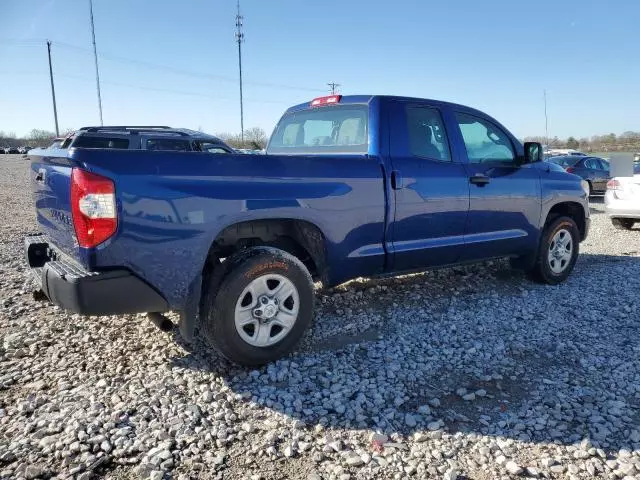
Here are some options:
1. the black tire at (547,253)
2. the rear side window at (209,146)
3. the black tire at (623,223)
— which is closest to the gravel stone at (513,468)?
the black tire at (547,253)

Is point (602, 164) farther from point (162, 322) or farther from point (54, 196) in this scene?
point (54, 196)

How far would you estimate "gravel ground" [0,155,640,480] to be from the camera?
2.53m

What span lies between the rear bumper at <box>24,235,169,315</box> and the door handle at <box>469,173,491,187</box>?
9.88ft

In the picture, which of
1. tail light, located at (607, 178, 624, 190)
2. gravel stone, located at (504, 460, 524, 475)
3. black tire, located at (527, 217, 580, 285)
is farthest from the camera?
tail light, located at (607, 178, 624, 190)

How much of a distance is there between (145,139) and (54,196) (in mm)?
9116

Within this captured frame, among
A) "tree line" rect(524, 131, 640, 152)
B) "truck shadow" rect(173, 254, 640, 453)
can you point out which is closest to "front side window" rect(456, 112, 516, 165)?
"truck shadow" rect(173, 254, 640, 453)

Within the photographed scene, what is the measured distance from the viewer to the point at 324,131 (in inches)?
193

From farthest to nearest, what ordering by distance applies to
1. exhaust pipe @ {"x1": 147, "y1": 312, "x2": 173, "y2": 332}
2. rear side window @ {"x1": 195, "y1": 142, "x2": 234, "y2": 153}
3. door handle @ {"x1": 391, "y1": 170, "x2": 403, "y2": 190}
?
1. rear side window @ {"x1": 195, "y1": 142, "x2": 234, "y2": 153}
2. door handle @ {"x1": 391, "y1": 170, "x2": 403, "y2": 190}
3. exhaust pipe @ {"x1": 147, "y1": 312, "x2": 173, "y2": 332}

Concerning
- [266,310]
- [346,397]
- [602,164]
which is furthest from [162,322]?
[602,164]

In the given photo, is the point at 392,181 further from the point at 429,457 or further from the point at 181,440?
the point at 181,440

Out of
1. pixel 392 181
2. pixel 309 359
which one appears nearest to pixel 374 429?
pixel 309 359

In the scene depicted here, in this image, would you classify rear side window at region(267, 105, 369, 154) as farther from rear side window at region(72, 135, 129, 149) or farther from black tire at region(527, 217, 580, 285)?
rear side window at region(72, 135, 129, 149)

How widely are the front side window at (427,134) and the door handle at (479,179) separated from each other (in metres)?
0.30

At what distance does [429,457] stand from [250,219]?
1783mm
